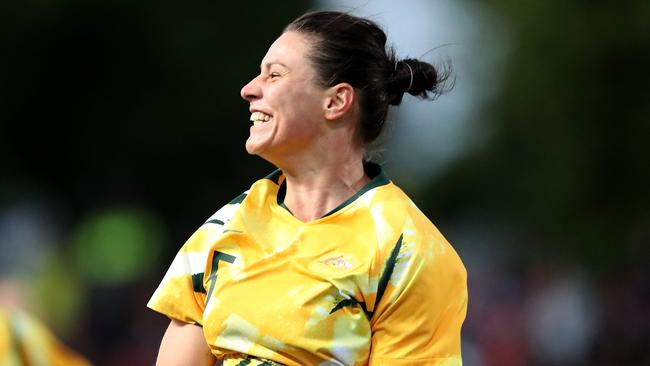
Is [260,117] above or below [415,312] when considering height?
above

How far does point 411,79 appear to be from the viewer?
2352 millimetres

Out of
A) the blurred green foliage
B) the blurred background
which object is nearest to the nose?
the blurred background

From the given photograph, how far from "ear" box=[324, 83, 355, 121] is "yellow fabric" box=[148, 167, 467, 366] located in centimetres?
18

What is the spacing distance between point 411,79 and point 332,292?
529 millimetres

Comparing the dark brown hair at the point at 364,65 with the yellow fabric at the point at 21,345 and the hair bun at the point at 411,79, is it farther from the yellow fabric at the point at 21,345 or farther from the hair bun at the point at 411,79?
the yellow fabric at the point at 21,345

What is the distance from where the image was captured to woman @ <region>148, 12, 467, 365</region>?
2.10m

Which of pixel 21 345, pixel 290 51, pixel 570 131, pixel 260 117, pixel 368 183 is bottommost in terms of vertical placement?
pixel 570 131

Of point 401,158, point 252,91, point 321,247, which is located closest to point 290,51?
point 252,91

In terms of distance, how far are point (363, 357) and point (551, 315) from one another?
4.82 meters

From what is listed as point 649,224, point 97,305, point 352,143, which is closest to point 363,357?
point 352,143

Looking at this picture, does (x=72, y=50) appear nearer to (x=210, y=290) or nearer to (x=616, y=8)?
(x=616, y=8)

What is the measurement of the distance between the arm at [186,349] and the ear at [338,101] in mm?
→ 511

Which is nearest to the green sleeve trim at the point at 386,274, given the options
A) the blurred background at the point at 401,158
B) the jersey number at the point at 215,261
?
the jersey number at the point at 215,261

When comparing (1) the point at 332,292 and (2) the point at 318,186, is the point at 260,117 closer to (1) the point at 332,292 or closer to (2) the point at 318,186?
(2) the point at 318,186
